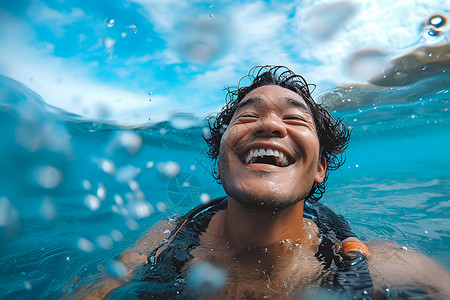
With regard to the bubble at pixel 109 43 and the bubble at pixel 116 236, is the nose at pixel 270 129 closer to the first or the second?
the bubble at pixel 116 236

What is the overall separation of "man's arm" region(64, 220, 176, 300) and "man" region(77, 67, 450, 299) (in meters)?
0.02

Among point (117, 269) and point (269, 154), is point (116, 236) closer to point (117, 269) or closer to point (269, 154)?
point (117, 269)

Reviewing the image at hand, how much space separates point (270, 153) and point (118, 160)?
24.7m

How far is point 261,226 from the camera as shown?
2.75 m

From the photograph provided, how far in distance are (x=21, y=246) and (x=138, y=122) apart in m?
11.2

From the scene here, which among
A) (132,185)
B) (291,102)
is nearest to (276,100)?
(291,102)

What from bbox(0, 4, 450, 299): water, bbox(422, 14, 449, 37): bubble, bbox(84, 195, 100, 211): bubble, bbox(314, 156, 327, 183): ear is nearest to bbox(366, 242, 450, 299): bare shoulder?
bbox(0, 4, 450, 299): water

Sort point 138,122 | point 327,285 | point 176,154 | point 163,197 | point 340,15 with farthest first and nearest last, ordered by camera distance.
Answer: point 176,154
point 163,197
point 138,122
point 340,15
point 327,285

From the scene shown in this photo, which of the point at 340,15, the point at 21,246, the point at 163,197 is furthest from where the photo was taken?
the point at 163,197

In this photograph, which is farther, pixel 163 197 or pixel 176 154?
pixel 176 154

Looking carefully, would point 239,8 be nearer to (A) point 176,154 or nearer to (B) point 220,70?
(B) point 220,70

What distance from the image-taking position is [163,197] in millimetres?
21750

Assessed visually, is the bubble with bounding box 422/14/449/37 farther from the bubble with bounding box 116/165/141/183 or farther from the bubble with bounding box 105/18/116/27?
the bubble with bounding box 116/165/141/183

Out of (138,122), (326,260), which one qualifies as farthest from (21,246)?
(138,122)
